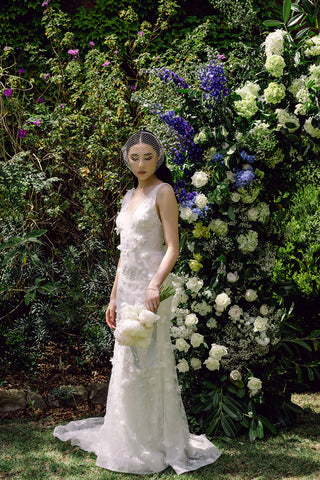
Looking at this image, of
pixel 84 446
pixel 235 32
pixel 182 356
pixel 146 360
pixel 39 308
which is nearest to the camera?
pixel 146 360

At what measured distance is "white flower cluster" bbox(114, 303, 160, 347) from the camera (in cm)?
307

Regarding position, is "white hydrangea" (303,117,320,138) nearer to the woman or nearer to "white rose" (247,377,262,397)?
the woman

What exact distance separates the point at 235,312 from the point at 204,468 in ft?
3.54

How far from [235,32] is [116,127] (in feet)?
7.36

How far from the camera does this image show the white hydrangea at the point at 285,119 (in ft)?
12.2

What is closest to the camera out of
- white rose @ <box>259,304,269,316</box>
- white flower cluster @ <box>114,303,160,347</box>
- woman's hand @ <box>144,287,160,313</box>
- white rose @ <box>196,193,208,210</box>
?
white flower cluster @ <box>114,303,160,347</box>

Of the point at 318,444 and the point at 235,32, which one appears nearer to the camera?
the point at 318,444

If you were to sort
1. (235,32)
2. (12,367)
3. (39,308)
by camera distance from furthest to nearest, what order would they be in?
1. (235,32)
2. (39,308)
3. (12,367)

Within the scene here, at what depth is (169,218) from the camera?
337 centimetres

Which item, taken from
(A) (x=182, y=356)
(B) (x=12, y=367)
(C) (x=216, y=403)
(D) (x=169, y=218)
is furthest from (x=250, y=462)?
(B) (x=12, y=367)

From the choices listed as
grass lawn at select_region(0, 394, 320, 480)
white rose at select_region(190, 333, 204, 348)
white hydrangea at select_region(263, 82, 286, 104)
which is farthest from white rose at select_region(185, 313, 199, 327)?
white hydrangea at select_region(263, 82, 286, 104)

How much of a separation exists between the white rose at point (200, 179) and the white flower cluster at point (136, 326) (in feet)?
3.42

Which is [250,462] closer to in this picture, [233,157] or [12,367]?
[233,157]

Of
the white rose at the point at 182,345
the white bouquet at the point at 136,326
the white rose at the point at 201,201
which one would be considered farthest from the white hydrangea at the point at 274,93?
the white rose at the point at 182,345
